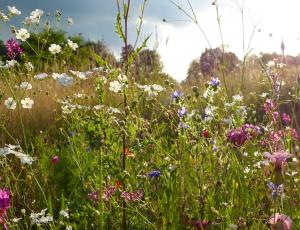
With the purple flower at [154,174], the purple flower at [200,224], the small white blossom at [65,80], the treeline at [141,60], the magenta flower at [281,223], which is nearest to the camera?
the magenta flower at [281,223]

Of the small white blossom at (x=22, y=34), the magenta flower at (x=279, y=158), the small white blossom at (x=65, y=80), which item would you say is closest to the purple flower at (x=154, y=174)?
the magenta flower at (x=279, y=158)

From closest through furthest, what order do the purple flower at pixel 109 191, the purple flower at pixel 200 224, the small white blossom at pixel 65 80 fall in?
1. the purple flower at pixel 200 224
2. the purple flower at pixel 109 191
3. the small white blossom at pixel 65 80

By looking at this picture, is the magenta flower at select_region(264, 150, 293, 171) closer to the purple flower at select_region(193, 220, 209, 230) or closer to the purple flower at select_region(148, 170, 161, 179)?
the purple flower at select_region(193, 220, 209, 230)

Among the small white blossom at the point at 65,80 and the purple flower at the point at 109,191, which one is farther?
the small white blossom at the point at 65,80

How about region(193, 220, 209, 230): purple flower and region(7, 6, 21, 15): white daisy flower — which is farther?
region(7, 6, 21, 15): white daisy flower

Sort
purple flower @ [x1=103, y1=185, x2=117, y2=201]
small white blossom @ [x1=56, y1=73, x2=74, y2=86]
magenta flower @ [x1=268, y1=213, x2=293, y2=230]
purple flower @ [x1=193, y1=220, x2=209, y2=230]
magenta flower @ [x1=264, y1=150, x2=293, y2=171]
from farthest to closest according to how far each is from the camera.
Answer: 1. small white blossom @ [x1=56, y1=73, x2=74, y2=86]
2. purple flower @ [x1=103, y1=185, x2=117, y2=201]
3. purple flower @ [x1=193, y1=220, x2=209, y2=230]
4. magenta flower @ [x1=264, y1=150, x2=293, y2=171]
5. magenta flower @ [x1=268, y1=213, x2=293, y2=230]

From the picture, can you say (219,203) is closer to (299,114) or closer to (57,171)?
(57,171)

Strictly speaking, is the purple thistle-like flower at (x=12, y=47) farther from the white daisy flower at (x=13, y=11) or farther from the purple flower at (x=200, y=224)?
the purple flower at (x=200, y=224)

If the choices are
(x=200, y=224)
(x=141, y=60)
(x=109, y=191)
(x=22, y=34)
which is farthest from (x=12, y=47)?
(x=141, y=60)

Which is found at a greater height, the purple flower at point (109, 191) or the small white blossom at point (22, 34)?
the small white blossom at point (22, 34)

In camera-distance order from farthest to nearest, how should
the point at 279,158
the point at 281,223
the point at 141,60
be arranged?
1. the point at 141,60
2. the point at 279,158
3. the point at 281,223

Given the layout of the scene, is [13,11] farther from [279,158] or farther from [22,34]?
[279,158]

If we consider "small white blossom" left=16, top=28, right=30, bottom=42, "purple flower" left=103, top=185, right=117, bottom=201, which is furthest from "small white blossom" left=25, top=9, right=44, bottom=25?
"purple flower" left=103, top=185, right=117, bottom=201

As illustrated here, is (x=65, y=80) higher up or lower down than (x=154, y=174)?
higher up
